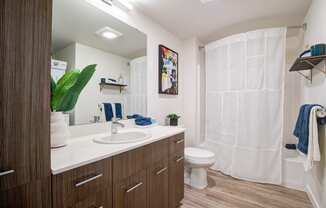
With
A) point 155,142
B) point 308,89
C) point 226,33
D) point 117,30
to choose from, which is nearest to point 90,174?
point 155,142

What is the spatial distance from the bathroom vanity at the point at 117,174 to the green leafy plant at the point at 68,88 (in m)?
0.29

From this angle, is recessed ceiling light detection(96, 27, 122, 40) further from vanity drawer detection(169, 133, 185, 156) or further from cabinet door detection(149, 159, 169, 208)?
cabinet door detection(149, 159, 169, 208)

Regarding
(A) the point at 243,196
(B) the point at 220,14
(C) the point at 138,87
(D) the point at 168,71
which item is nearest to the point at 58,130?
(C) the point at 138,87

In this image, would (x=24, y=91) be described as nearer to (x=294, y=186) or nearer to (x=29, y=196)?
(x=29, y=196)

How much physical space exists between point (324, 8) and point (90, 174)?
7.70 ft

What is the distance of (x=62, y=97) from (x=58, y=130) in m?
0.22

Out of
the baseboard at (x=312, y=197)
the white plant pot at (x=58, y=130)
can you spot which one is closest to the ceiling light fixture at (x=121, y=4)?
the white plant pot at (x=58, y=130)

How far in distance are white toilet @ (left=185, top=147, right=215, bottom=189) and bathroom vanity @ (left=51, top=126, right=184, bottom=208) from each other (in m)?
0.48

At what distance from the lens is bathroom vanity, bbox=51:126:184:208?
782 mm

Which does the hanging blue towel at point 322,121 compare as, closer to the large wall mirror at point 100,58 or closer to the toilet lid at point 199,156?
the toilet lid at point 199,156

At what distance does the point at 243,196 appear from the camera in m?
1.92

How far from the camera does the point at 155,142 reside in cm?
135

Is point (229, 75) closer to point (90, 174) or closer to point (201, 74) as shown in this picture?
point (201, 74)

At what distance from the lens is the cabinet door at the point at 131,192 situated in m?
1.02
